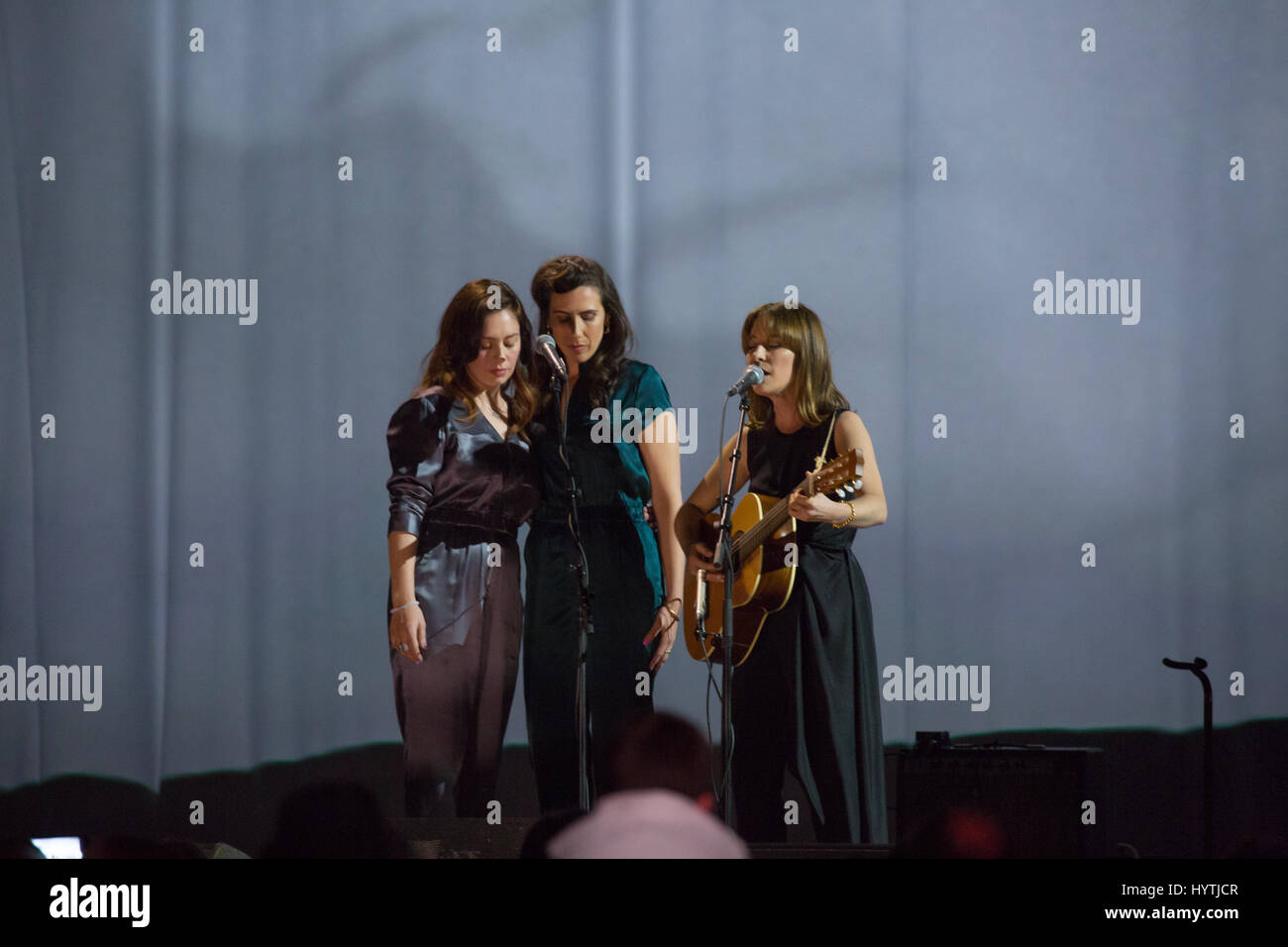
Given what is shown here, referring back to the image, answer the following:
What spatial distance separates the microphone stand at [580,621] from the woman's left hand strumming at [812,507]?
0.67 m

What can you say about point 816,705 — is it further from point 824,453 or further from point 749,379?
point 749,379

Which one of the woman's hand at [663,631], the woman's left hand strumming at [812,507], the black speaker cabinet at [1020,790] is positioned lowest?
the black speaker cabinet at [1020,790]

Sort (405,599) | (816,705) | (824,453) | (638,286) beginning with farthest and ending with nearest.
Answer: (638,286) < (405,599) < (824,453) < (816,705)

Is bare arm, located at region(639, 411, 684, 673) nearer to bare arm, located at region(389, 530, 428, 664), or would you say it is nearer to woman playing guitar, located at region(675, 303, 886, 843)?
woman playing guitar, located at region(675, 303, 886, 843)

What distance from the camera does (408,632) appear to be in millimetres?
4418

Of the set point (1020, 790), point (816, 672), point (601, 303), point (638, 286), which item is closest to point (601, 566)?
point (816, 672)

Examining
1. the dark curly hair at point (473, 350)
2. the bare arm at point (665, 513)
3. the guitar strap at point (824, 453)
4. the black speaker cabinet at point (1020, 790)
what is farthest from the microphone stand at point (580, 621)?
the black speaker cabinet at point (1020, 790)

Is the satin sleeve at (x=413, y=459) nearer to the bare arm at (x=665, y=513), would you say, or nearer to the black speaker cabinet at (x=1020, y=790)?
the bare arm at (x=665, y=513)

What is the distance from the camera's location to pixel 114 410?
4785 millimetres

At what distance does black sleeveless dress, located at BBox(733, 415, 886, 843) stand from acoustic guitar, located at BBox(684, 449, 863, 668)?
0.19 ft

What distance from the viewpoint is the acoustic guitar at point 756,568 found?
4.02 metres

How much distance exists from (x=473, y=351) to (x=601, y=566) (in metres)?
0.91
